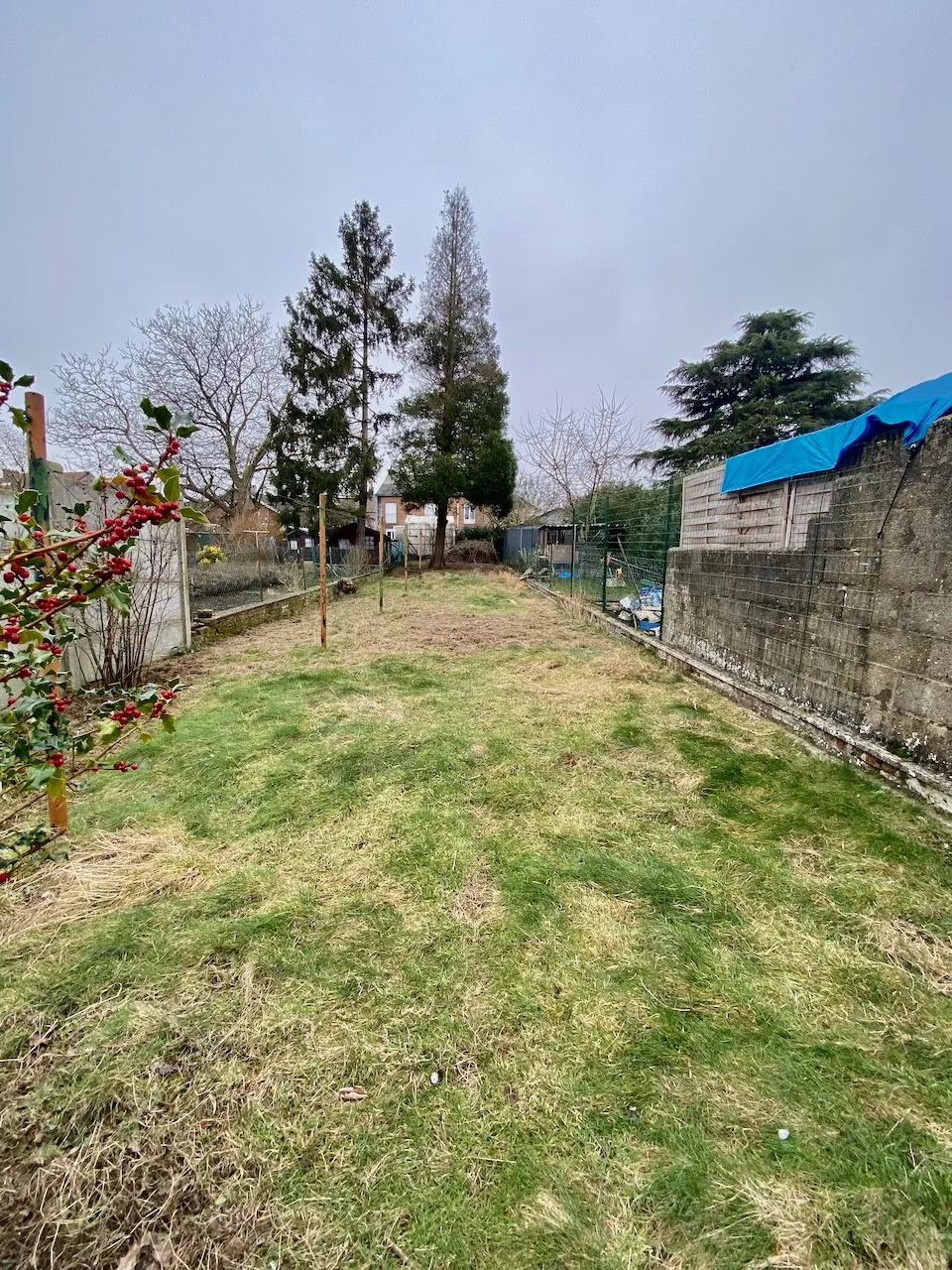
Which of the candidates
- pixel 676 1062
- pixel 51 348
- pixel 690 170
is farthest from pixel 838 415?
pixel 51 348

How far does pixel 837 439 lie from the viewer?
3.21 m

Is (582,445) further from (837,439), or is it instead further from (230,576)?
(837,439)

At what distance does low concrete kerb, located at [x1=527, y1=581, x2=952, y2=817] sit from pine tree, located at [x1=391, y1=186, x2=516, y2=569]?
47.7 ft

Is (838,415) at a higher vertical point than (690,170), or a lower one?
lower

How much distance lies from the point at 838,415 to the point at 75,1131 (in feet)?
68.8

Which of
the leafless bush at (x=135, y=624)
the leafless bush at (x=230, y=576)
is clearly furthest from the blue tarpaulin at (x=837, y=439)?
the leafless bush at (x=230, y=576)

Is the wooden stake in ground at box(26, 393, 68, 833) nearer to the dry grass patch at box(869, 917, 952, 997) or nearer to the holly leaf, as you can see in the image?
the holly leaf

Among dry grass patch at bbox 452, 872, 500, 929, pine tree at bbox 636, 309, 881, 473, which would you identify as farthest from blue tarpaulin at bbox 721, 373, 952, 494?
pine tree at bbox 636, 309, 881, 473

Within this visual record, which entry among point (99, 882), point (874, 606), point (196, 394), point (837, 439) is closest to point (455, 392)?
point (196, 394)

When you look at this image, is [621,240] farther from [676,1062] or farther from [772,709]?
[676,1062]

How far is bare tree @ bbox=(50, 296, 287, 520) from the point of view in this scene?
567 inches

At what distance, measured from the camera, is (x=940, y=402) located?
98.9 inches

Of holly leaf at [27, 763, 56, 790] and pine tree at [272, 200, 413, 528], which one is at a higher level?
pine tree at [272, 200, 413, 528]

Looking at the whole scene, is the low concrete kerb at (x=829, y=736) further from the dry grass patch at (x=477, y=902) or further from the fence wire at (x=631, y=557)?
the dry grass patch at (x=477, y=902)
